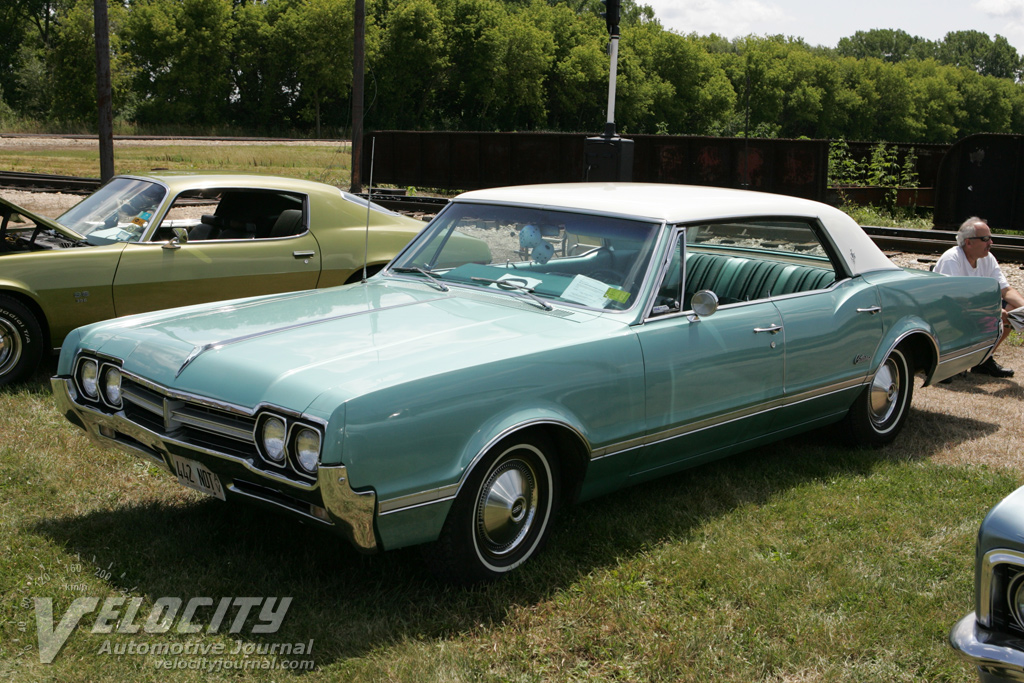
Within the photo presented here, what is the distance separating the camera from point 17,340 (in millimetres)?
5887

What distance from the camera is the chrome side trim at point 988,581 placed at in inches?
89.4

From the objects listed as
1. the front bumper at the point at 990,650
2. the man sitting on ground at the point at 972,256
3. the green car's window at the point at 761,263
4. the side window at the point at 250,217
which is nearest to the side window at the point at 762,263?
the green car's window at the point at 761,263

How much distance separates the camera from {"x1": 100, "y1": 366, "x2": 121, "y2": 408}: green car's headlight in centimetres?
375

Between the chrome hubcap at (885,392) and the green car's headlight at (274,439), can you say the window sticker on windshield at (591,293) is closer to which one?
the green car's headlight at (274,439)

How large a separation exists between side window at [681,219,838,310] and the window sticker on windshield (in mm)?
924

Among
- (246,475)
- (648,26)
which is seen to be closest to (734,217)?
(246,475)

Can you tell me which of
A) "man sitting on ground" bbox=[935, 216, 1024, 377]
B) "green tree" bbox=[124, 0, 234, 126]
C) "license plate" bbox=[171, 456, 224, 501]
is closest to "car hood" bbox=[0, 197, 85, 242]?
"license plate" bbox=[171, 456, 224, 501]

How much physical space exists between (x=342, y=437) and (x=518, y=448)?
79 cm

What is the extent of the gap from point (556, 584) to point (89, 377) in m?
2.04

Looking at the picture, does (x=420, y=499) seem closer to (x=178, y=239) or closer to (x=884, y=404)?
(x=884, y=404)

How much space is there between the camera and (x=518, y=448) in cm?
353

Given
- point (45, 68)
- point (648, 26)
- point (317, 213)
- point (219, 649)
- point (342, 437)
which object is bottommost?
point (219, 649)

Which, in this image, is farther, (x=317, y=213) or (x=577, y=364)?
(x=317, y=213)

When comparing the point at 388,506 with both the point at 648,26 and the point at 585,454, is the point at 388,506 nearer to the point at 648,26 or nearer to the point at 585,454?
the point at 585,454
